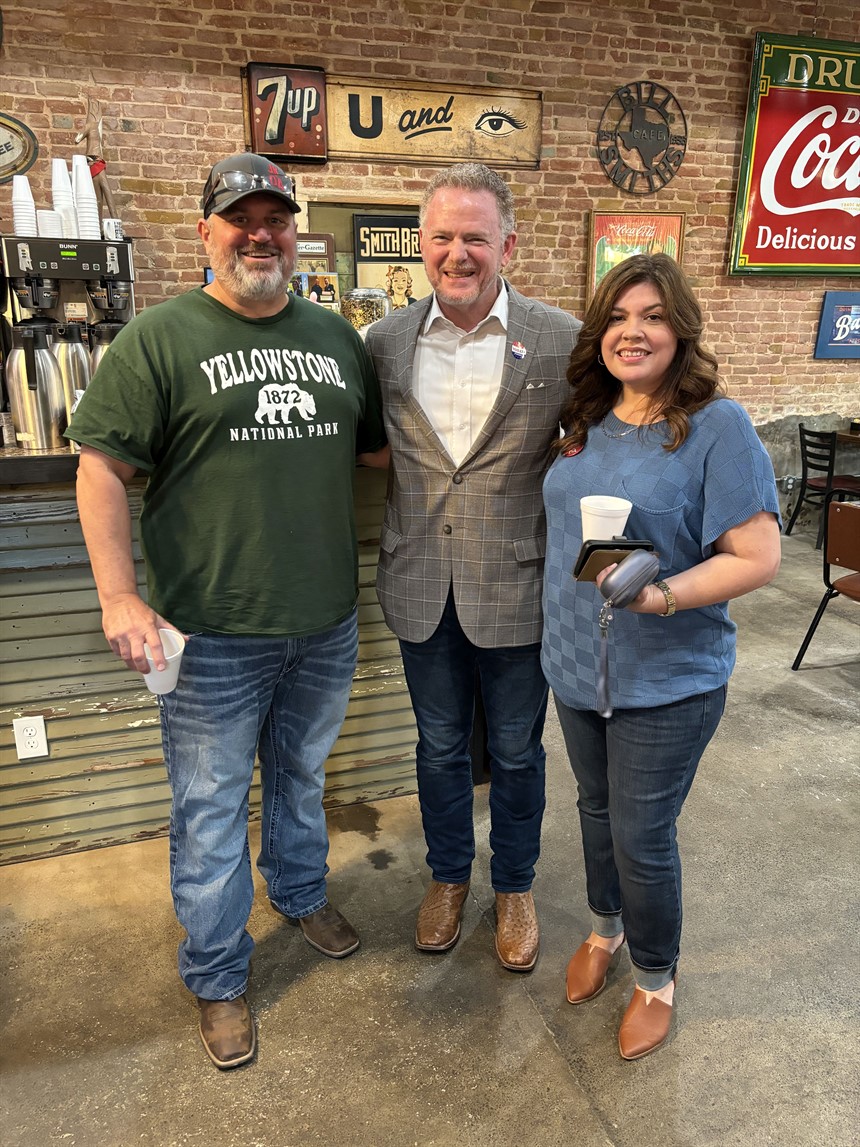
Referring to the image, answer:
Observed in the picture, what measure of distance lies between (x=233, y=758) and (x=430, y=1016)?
78 cm

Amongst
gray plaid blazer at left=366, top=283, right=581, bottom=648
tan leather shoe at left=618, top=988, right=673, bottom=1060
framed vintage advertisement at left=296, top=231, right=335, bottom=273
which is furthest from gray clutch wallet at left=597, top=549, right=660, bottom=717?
framed vintage advertisement at left=296, top=231, right=335, bottom=273

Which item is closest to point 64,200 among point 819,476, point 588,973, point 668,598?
point 668,598

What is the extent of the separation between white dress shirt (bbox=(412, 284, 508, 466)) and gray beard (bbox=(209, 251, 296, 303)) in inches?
14.1

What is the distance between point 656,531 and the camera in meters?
1.46

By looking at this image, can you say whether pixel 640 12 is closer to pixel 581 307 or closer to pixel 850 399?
pixel 581 307

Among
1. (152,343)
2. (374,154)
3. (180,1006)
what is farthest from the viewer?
(374,154)

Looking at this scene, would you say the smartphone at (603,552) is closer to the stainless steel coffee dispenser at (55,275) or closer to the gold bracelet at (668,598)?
the gold bracelet at (668,598)

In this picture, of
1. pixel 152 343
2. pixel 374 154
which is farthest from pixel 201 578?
pixel 374 154

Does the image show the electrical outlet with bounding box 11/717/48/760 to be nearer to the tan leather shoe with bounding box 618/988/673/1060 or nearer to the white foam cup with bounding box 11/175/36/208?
the tan leather shoe with bounding box 618/988/673/1060

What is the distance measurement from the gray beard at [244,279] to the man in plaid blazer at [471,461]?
326 millimetres

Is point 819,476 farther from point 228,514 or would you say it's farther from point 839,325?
point 228,514

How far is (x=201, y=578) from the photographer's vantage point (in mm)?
1653

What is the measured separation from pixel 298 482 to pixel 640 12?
5.55 m

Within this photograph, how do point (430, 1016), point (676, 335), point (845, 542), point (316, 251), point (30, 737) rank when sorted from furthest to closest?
point (316, 251) < point (845, 542) < point (30, 737) < point (430, 1016) < point (676, 335)
